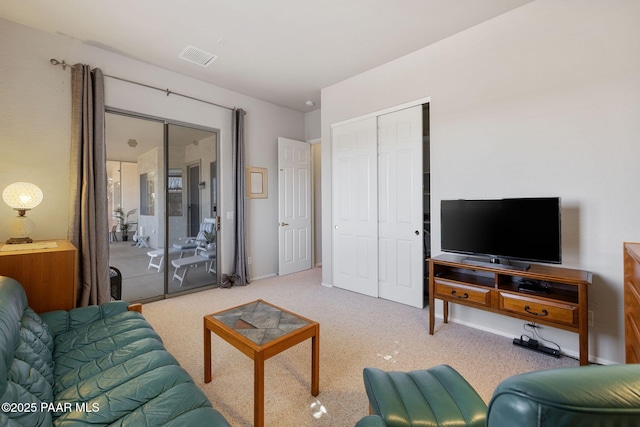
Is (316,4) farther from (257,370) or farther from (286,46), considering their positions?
(257,370)

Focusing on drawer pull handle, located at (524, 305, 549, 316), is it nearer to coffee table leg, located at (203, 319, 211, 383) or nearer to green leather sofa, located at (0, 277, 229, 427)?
green leather sofa, located at (0, 277, 229, 427)

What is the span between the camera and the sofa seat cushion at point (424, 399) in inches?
43.9

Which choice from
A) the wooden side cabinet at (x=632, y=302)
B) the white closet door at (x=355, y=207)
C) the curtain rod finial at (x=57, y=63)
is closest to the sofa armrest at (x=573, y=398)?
the wooden side cabinet at (x=632, y=302)

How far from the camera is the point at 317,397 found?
1.80 metres

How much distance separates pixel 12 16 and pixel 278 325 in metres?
3.75

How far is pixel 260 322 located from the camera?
186 cm

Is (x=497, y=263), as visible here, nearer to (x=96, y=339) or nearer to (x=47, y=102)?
(x=96, y=339)

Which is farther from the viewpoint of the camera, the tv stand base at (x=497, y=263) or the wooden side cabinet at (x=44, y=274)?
the tv stand base at (x=497, y=263)

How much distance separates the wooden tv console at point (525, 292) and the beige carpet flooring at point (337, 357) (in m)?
0.37

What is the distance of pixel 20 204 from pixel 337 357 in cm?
312

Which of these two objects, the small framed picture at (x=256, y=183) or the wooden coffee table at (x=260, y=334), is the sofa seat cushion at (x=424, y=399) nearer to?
the wooden coffee table at (x=260, y=334)

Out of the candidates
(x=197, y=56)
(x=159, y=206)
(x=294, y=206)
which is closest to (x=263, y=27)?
(x=197, y=56)

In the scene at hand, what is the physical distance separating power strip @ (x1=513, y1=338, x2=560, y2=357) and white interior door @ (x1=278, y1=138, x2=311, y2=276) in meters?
3.39

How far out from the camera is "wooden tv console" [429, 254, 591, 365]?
6.35 ft
